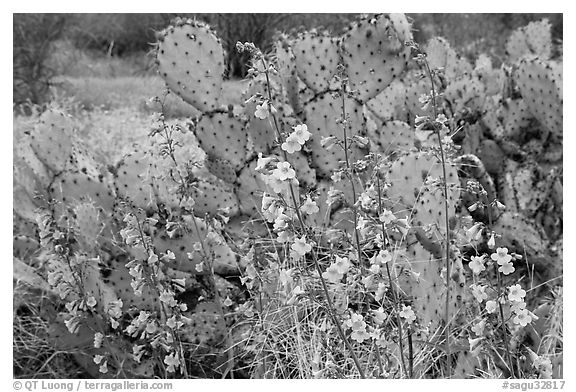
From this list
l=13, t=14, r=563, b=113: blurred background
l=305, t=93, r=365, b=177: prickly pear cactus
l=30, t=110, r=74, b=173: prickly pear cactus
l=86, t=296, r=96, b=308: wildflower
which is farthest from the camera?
l=13, t=14, r=563, b=113: blurred background

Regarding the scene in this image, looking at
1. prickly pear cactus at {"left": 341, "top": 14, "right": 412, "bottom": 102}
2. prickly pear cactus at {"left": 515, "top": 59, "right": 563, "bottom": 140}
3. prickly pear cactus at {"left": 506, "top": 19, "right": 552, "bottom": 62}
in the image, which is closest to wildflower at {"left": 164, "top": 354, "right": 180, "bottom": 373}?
prickly pear cactus at {"left": 341, "top": 14, "right": 412, "bottom": 102}

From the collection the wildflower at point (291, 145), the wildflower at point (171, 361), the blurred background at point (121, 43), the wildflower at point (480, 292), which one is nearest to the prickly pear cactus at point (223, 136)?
the wildflower at point (171, 361)

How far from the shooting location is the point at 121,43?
48.2 ft

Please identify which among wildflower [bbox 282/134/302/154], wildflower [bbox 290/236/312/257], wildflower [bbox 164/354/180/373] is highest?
wildflower [bbox 282/134/302/154]

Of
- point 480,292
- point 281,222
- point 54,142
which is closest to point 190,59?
point 54,142

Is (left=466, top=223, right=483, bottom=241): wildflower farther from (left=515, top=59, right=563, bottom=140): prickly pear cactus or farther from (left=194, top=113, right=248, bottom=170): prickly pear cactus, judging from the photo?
(left=515, top=59, right=563, bottom=140): prickly pear cactus

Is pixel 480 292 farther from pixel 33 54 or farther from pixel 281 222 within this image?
pixel 33 54

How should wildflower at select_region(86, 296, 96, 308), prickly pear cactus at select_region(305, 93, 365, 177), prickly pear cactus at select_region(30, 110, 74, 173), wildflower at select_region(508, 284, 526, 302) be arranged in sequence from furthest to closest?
prickly pear cactus at select_region(30, 110, 74, 173)
prickly pear cactus at select_region(305, 93, 365, 177)
wildflower at select_region(86, 296, 96, 308)
wildflower at select_region(508, 284, 526, 302)

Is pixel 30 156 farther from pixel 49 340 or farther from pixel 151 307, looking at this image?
pixel 151 307

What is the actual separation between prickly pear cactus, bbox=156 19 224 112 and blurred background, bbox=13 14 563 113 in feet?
17.1

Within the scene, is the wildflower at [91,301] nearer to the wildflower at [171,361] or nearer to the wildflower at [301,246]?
the wildflower at [171,361]

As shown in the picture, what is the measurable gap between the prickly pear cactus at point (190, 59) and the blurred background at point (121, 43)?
5.23 metres

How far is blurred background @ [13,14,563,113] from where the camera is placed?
1010 cm

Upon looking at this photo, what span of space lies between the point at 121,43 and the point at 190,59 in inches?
482
